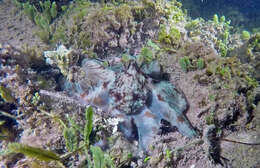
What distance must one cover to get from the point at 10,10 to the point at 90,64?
20.3 ft

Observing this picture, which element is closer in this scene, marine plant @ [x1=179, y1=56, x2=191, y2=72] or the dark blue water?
marine plant @ [x1=179, y1=56, x2=191, y2=72]

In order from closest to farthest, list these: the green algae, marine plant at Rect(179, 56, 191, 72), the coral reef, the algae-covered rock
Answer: the coral reef, the green algae, marine plant at Rect(179, 56, 191, 72), the algae-covered rock

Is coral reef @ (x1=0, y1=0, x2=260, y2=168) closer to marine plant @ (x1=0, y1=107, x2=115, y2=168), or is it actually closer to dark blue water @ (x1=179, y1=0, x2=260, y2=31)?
marine plant @ (x1=0, y1=107, x2=115, y2=168)

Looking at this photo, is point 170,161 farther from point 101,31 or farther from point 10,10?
point 10,10

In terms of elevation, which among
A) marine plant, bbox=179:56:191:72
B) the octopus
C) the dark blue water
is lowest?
the octopus

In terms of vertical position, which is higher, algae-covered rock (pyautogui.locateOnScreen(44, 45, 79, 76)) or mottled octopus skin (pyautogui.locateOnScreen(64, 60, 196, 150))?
algae-covered rock (pyautogui.locateOnScreen(44, 45, 79, 76))

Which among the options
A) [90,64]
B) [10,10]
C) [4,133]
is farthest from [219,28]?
[10,10]

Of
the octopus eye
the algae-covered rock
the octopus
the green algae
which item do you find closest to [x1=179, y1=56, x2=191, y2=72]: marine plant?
the octopus

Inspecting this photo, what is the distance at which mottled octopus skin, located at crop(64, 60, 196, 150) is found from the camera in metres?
2.69

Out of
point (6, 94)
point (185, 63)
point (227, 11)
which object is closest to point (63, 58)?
point (6, 94)

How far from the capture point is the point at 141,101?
2.75 m

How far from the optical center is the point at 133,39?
462cm

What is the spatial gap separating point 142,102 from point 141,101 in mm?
29

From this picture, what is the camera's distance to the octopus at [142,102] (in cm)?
269
